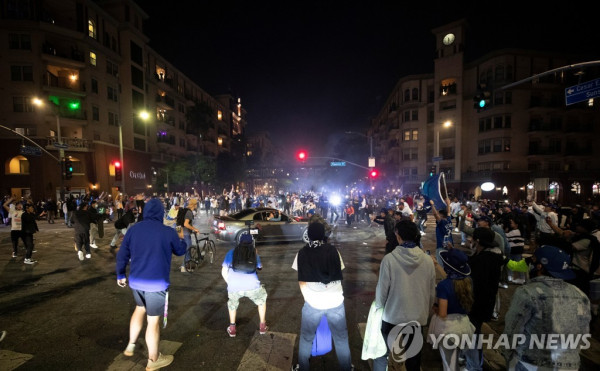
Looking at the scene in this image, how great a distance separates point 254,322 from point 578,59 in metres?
50.8

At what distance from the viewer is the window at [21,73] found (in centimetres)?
2605

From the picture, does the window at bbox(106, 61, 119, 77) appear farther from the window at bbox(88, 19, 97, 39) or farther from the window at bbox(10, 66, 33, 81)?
the window at bbox(10, 66, 33, 81)

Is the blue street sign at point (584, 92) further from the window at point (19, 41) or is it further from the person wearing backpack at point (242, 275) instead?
the window at point (19, 41)

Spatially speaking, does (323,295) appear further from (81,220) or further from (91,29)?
(91,29)

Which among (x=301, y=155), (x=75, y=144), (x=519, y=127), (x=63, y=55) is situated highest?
(x=63, y=55)

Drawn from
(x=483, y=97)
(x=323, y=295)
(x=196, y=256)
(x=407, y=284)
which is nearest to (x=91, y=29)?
(x=196, y=256)

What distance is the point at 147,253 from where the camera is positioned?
12.4 feet

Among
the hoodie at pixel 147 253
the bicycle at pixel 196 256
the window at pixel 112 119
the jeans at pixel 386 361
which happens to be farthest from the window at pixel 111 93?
the jeans at pixel 386 361

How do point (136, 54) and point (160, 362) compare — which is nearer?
point (160, 362)

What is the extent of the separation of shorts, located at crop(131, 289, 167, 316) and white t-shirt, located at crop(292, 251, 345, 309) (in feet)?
6.46

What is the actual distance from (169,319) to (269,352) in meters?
2.30

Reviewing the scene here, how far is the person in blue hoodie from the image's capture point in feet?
12.3

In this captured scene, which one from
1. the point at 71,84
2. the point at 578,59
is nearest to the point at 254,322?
the point at 71,84

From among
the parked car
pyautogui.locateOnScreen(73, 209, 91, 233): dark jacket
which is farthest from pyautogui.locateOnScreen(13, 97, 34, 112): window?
the parked car
